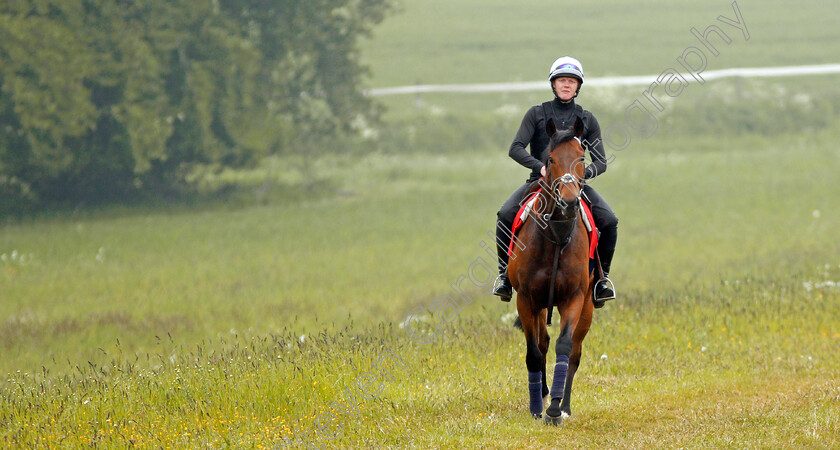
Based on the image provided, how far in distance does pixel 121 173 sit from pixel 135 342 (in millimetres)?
15432

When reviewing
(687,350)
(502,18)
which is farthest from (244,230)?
(502,18)

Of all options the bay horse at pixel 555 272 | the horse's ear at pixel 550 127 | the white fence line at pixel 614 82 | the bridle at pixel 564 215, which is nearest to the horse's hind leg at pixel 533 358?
the bay horse at pixel 555 272

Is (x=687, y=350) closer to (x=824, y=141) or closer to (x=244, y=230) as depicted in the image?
(x=244, y=230)

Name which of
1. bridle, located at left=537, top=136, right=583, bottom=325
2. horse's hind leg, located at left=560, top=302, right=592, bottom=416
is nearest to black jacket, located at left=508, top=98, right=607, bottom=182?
bridle, located at left=537, top=136, right=583, bottom=325

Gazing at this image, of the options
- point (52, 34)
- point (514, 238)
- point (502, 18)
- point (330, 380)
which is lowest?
point (330, 380)

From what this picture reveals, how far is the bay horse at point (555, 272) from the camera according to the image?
26.3 feet

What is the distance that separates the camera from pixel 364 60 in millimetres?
57156

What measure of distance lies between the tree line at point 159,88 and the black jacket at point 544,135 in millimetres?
18859

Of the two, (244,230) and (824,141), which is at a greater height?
(824,141)

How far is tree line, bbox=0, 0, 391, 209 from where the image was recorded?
24953 mm

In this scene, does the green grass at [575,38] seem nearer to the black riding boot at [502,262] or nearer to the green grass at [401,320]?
the green grass at [401,320]

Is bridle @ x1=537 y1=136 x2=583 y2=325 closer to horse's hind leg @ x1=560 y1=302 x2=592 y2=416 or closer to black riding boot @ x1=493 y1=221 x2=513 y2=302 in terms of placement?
horse's hind leg @ x1=560 y1=302 x2=592 y2=416

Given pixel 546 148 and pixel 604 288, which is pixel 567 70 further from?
pixel 604 288

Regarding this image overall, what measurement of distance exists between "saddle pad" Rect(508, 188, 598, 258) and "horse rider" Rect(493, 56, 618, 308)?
180mm
